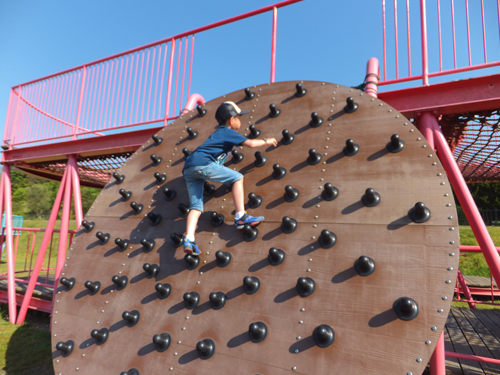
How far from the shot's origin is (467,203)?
2453 mm

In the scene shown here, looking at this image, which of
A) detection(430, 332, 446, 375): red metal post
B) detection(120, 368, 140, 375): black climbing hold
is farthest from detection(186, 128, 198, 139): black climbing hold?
detection(430, 332, 446, 375): red metal post

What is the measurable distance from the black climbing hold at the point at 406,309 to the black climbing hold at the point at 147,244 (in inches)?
82.1

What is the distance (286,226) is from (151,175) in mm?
1932

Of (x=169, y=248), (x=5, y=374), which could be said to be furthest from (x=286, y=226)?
(x=5, y=374)

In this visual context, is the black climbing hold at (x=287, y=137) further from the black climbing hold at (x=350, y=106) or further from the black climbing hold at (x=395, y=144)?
the black climbing hold at (x=395, y=144)

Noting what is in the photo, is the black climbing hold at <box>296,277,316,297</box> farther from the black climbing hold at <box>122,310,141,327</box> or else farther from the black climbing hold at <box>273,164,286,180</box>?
the black climbing hold at <box>122,310,141,327</box>

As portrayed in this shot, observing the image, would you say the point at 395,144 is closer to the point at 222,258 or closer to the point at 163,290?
the point at 222,258

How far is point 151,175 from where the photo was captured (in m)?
3.56

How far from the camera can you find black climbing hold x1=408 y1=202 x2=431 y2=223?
1975mm

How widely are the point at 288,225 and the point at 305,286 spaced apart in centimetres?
50

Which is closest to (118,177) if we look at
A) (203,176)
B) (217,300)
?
(203,176)

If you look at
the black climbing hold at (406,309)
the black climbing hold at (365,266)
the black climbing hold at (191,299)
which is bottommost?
the black climbing hold at (191,299)

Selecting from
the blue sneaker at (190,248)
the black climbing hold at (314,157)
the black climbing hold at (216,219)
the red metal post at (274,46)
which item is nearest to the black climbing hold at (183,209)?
the black climbing hold at (216,219)

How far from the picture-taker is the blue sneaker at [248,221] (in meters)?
2.48
